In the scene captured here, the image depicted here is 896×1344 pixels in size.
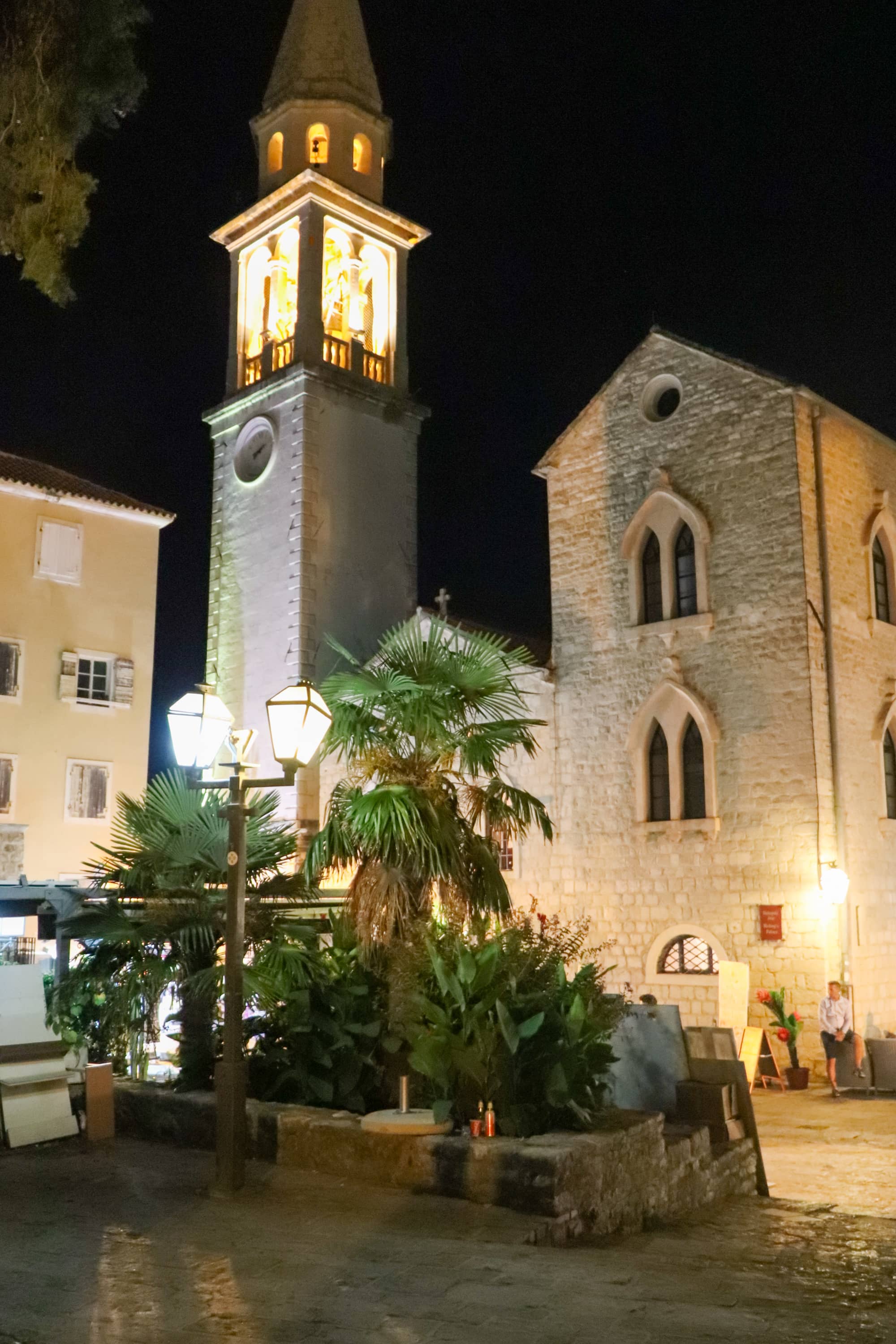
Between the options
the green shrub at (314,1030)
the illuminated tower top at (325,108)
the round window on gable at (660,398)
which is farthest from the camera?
the illuminated tower top at (325,108)

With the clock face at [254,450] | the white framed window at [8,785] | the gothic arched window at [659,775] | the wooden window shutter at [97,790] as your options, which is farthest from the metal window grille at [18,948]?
the gothic arched window at [659,775]

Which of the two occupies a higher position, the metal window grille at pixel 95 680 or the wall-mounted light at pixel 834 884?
the metal window grille at pixel 95 680

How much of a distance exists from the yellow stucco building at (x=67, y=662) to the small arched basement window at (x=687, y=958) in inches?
515

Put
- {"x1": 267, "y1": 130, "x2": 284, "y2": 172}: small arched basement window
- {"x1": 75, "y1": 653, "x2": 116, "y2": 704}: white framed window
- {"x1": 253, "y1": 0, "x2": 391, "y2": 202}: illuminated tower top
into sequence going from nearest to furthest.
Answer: {"x1": 75, "y1": 653, "x2": 116, "y2": 704}: white framed window < {"x1": 253, "y1": 0, "x2": 391, "y2": 202}: illuminated tower top < {"x1": 267, "y1": 130, "x2": 284, "y2": 172}: small arched basement window

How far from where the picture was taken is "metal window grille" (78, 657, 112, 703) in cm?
2797

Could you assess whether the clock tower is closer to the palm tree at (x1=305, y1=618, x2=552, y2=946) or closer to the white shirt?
the white shirt

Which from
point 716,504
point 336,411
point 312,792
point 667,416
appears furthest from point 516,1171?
point 336,411

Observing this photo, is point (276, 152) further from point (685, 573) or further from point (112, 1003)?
point (112, 1003)

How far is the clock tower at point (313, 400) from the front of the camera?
1012 inches

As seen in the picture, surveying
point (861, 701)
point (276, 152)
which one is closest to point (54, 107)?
point (861, 701)

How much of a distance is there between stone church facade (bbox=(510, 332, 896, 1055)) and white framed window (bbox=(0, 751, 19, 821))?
11546 mm

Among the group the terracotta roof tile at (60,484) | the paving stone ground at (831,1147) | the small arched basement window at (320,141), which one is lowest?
the paving stone ground at (831,1147)

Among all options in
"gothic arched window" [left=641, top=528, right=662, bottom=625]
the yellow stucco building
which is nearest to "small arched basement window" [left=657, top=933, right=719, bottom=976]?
"gothic arched window" [left=641, top=528, right=662, bottom=625]

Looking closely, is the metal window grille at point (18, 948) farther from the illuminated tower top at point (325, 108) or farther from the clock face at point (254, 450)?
the illuminated tower top at point (325, 108)
